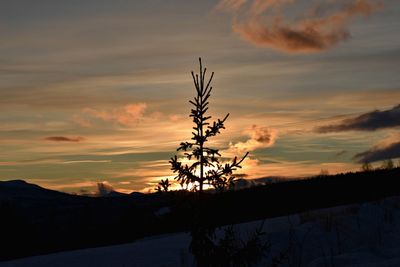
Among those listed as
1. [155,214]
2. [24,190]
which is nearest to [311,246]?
[155,214]

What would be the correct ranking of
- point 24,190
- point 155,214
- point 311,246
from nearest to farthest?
point 311,246 < point 155,214 < point 24,190

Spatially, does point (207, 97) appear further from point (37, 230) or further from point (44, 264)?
point (37, 230)

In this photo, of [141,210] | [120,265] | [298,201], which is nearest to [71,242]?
[141,210]

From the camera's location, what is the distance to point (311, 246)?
10805mm

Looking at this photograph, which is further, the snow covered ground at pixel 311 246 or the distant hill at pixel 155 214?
the distant hill at pixel 155 214

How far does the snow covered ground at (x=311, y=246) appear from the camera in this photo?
32.3 feet

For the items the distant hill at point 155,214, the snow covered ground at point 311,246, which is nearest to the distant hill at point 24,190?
the distant hill at point 155,214

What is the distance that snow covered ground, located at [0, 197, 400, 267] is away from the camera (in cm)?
984

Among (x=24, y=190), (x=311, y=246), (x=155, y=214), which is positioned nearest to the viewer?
(x=311, y=246)

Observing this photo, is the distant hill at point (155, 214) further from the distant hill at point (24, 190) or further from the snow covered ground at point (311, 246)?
the distant hill at point (24, 190)

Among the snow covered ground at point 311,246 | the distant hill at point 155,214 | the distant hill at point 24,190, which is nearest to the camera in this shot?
the snow covered ground at point 311,246

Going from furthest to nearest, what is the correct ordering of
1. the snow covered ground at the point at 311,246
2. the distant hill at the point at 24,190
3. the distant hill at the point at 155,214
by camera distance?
the distant hill at the point at 24,190 < the distant hill at the point at 155,214 < the snow covered ground at the point at 311,246

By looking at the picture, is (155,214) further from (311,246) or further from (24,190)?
(24,190)

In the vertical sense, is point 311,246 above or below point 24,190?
below
